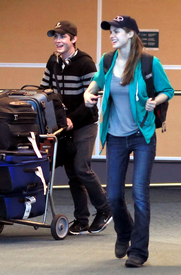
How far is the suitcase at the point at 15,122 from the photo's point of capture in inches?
188

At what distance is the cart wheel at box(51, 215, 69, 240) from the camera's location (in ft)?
16.8

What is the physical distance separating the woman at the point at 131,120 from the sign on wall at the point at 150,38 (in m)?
4.24

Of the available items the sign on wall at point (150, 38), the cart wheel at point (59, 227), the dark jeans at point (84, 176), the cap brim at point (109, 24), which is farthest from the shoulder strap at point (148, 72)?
the sign on wall at point (150, 38)

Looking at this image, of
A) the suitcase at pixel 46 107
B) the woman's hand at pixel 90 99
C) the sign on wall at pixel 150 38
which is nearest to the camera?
the woman's hand at pixel 90 99

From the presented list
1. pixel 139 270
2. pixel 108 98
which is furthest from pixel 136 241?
pixel 108 98

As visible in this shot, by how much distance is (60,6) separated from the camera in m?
8.52

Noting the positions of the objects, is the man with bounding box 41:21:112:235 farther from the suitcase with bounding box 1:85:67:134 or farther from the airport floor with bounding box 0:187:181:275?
the airport floor with bounding box 0:187:181:275

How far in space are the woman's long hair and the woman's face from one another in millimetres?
28

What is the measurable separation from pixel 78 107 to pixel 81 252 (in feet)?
4.31

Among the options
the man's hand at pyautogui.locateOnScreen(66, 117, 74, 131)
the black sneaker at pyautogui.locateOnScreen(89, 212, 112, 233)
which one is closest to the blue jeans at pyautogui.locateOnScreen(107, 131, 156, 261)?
the man's hand at pyautogui.locateOnScreen(66, 117, 74, 131)

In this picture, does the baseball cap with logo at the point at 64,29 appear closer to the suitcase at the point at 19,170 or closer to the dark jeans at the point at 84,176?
the dark jeans at the point at 84,176

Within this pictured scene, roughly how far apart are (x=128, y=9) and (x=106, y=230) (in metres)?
3.78

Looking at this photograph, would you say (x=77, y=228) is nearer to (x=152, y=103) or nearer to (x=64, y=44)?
(x=64, y=44)

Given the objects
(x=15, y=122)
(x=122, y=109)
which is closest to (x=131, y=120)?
(x=122, y=109)
